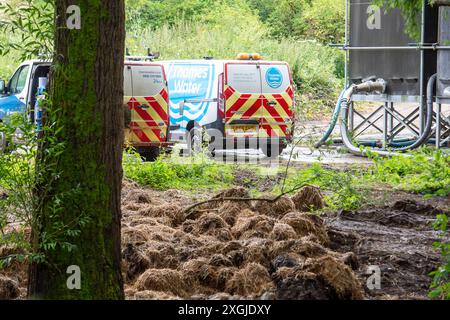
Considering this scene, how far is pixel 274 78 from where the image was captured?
20844mm

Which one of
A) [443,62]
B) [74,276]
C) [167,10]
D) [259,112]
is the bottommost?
[74,276]

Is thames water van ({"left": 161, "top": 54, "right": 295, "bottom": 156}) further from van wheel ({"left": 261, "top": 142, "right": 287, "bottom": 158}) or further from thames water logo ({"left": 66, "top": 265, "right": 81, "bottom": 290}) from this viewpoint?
thames water logo ({"left": 66, "top": 265, "right": 81, "bottom": 290})

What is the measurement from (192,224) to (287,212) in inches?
47.4

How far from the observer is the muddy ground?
24.6 ft

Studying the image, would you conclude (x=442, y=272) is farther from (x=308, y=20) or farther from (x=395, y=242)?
(x=308, y=20)

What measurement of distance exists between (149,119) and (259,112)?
2441 millimetres

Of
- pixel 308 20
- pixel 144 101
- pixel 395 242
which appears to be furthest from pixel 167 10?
pixel 395 242

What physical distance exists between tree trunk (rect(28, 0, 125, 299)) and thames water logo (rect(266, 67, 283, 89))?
14.5 metres

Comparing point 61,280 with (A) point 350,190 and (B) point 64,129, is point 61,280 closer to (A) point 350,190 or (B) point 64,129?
(B) point 64,129

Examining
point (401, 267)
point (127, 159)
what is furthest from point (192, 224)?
point (127, 159)

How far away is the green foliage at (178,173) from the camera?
14.9 metres

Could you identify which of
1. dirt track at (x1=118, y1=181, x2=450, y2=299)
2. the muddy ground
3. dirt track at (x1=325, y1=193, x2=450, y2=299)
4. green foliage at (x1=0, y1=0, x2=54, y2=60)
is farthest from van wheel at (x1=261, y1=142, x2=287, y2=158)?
green foliage at (x1=0, y1=0, x2=54, y2=60)

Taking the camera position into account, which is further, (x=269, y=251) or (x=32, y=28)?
(x=269, y=251)

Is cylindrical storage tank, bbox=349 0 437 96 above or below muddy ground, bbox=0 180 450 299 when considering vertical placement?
above
